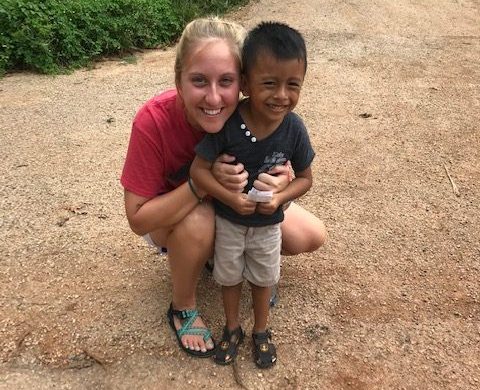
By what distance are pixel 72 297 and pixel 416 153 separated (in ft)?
8.18

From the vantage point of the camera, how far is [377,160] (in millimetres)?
3672

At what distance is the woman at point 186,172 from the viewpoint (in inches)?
72.1

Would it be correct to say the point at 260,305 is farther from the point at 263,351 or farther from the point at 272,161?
the point at 272,161

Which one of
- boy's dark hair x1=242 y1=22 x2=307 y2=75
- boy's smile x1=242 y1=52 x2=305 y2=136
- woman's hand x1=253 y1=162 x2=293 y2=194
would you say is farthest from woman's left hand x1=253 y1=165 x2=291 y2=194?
boy's dark hair x1=242 y1=22 x2=307 y2=75

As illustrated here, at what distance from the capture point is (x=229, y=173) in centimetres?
185

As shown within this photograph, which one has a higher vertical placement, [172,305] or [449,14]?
[172,305]

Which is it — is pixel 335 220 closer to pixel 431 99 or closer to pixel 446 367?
pixel 446 367

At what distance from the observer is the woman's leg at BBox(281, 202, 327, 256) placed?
2.29m

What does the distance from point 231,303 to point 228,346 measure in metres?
0.17

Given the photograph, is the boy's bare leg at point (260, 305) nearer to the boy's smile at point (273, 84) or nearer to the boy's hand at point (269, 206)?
the boy's hand at point (269, 206)

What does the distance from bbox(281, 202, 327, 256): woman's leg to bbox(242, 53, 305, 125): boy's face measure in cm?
62

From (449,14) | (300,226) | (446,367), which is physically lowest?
(449,14)

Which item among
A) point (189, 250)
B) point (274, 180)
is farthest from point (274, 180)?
point (189, 250)

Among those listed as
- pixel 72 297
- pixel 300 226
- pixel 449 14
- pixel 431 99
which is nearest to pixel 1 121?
pixel 72 297
